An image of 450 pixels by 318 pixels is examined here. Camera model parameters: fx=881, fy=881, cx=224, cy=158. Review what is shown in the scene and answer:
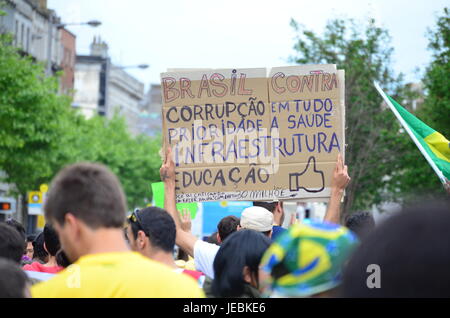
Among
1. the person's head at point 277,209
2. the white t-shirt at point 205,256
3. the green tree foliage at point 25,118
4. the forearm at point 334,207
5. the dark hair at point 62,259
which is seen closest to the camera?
the white t-shirt at point 205,256

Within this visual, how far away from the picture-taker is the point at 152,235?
4762 mm

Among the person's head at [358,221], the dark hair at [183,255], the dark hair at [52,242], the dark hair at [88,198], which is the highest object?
the dark hair at [88,198]

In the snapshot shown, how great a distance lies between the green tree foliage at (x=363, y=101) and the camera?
3269 cm

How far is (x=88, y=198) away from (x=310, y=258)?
779mm

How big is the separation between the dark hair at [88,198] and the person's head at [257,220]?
3.17m

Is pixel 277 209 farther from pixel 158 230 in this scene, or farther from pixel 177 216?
pixel 158 230

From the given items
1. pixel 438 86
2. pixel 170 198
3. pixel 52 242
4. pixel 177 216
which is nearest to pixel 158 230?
pixel 177 216

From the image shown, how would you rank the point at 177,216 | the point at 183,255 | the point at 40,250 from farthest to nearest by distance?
the point at 183,255
the point at 40,250
the point at 177,216

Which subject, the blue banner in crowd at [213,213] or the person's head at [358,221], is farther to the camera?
the blue banner in crowd at [213,213]

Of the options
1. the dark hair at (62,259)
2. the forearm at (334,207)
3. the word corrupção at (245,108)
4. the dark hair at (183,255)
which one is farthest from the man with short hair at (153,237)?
the dark hair at (183,255)

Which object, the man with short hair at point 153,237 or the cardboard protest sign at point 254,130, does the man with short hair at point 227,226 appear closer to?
the cardboard protest sign at point 254,130

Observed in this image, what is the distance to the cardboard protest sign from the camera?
6.82 meters

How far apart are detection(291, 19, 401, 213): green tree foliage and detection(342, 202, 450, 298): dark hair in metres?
30.0

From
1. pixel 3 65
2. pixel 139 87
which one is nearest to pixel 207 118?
pixel 3 65
